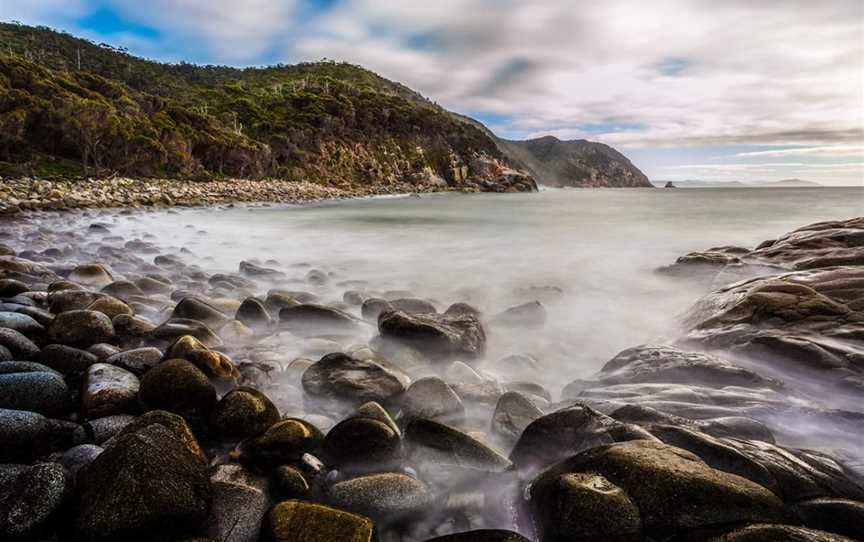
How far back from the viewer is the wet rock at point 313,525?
1896mm

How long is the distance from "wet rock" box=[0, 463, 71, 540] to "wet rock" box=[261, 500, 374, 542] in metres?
0.86

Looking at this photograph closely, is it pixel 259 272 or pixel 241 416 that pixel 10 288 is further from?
pixel 241 416

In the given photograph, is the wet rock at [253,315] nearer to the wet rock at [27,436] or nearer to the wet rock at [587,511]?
the wet rock at [27,436]

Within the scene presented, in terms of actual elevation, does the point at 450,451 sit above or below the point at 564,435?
below

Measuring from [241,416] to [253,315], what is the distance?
278 cm

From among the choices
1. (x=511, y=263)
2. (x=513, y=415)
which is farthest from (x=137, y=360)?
(x=511, y=263)

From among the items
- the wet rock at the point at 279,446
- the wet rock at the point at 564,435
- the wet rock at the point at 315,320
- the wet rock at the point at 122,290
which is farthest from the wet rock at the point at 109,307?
the wet rock at the point at 564,435

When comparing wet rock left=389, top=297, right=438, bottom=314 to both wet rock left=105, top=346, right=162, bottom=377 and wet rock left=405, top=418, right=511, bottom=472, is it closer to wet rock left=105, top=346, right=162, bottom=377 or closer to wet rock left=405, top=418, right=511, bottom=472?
wet rock left=105, top=346, right=162, bottom=377

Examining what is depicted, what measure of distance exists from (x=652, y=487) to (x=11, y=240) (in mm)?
13346

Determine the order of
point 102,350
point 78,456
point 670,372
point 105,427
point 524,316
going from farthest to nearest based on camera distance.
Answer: point 524,316, point 670,372, point 102,350, point 105,427, point 78,456

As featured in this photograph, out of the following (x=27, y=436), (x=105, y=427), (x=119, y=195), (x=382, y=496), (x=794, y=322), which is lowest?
(x=382, y=496)

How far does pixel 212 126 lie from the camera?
44594 millimetres

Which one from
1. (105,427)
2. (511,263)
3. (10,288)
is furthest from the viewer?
(511,263)

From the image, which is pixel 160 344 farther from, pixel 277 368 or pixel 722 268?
pixel 722 268
